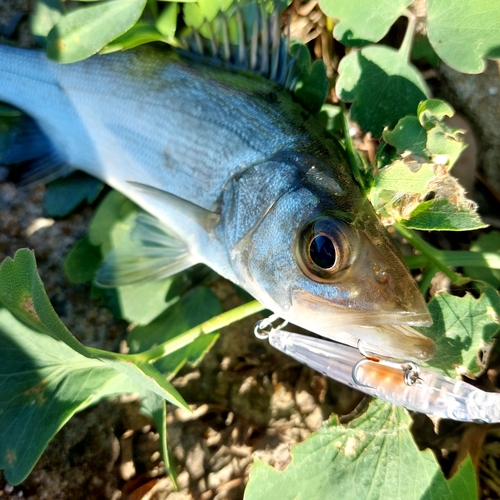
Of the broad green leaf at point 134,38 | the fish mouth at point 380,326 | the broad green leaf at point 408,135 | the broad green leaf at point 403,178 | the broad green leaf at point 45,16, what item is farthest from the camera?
the broad green leaf at point 45,16

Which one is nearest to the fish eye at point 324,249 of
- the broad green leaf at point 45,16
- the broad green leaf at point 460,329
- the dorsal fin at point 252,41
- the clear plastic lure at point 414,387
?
the clear plastic lure at point 414,387

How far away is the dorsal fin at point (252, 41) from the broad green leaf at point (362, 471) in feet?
3.48

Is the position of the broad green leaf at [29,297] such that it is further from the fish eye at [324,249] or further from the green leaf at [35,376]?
the fish eye at [324,249]

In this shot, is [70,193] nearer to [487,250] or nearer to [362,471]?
[362,471]

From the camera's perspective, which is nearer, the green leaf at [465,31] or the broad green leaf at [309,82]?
the green leaf at [465,31]

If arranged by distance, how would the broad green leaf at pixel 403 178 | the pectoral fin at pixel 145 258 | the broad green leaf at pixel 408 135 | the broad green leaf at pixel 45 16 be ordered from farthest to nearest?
the broad green leaf at pixel 45 16
the pectoral fin at pixel 145 258
the broad green leaf at pixel 408 135
the broad green leaf at pixel 403 178

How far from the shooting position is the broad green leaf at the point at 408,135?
4.36 feet

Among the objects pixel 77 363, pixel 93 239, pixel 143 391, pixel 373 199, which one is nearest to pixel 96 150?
pixel 93 239

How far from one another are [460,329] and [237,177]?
0.77 m

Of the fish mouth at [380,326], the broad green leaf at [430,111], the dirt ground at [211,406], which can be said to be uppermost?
the broad green leaf at [430,111]

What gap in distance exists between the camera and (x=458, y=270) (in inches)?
72.2

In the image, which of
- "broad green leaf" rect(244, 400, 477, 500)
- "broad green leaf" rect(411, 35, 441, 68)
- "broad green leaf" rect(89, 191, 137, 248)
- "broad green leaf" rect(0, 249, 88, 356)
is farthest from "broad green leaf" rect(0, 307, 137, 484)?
"broad green leaf" rect(411, 35, 441, 68)

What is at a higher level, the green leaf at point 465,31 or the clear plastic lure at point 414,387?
the green leaf at point 465,31

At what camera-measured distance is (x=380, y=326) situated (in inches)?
43.3
